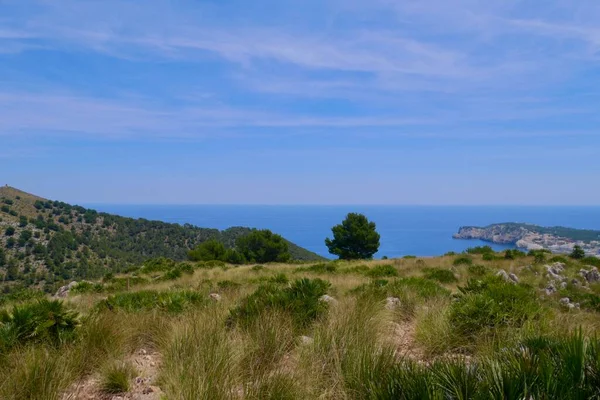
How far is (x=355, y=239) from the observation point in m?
42.0

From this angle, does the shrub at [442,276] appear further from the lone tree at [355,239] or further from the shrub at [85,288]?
the lone tree at [355,239]

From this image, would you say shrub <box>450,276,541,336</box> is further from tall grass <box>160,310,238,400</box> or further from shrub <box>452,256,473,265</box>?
shrub <box>452,256,473,265</box>

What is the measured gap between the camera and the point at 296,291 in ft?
22.9

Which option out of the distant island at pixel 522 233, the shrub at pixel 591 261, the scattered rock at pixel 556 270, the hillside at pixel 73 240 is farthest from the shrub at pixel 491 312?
the distant island at pixel 522 233

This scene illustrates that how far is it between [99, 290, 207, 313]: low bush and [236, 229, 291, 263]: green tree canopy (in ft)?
109

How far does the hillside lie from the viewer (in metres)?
58.5

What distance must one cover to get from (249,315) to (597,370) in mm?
4259

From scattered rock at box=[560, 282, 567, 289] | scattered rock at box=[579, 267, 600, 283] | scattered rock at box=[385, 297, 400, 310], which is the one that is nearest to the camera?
scattered rock at box=[385, 297, 400, 310]

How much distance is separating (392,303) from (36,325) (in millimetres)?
5752

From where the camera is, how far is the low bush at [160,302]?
7009 mm

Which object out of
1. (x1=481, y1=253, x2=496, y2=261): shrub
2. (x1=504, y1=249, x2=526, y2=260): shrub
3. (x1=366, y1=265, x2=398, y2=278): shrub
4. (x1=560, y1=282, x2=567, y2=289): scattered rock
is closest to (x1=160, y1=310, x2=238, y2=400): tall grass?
(x1=366, y1=265, x2=398, y2=278): shrub

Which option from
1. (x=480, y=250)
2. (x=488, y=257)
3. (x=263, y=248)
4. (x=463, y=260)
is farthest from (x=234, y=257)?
(x=488, y=257)

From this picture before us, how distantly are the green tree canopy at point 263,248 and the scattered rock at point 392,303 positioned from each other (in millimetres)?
35455

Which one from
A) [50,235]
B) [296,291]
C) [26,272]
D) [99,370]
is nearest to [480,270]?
[296,291]
